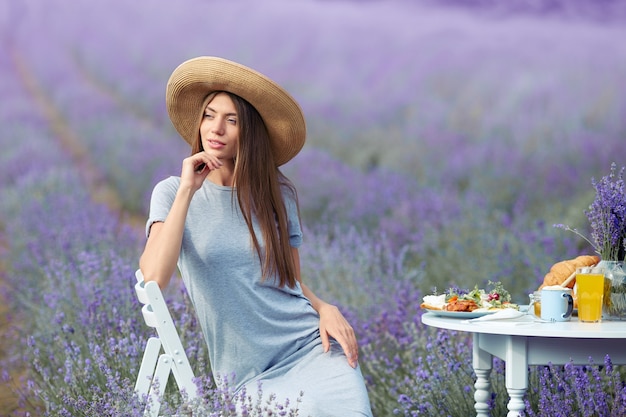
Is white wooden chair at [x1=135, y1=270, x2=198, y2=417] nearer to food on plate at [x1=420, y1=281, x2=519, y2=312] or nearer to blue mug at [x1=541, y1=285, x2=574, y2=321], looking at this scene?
food on plate at [x1=420, y1=281, x2=519, y2=312]

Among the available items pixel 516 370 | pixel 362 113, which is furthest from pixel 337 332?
pixel 362 113

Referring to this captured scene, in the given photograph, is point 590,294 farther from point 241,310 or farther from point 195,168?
point 195,168

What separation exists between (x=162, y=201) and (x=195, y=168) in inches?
5.1

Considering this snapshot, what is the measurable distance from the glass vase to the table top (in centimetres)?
3

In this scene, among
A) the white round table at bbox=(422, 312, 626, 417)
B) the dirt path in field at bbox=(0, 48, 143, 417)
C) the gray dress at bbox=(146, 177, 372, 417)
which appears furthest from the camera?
the dirt path in field at bbox=(0, 48, 143, 417)

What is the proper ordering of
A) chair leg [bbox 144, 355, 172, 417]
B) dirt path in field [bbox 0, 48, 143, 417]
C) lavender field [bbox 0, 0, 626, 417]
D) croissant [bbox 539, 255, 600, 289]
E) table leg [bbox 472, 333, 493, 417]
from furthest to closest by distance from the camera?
dirt path in field [bbox 0, 48, 143, 417] < lavender field [bbox 0, 0, 626, 417] < table leg [bbox 472, 333, 493, 417] < croissant [bbox 539, 255, 600, 289] < chair leg [bbox 144, 355, 172, 417]

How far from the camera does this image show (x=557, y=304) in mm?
2500

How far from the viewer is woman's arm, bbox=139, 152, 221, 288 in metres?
2.34

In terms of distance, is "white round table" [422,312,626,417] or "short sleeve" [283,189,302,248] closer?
"white round table" [422,312,626,417]

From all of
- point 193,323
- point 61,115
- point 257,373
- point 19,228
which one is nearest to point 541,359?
point 257,373

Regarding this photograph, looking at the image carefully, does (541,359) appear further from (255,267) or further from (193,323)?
(193,323)

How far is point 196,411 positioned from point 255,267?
18.0 inches

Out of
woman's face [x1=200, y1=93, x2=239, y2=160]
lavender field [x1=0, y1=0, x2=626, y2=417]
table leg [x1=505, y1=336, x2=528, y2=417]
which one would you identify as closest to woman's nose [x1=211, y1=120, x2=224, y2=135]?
woman's face [x1=200, y1=93, x2=239, y2=160]

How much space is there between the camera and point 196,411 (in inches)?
87.8
